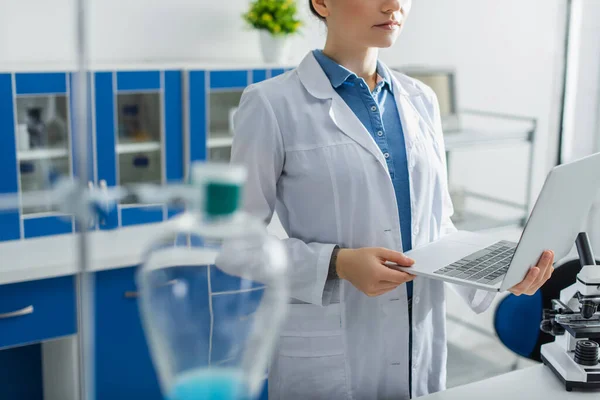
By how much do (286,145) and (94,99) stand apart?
1313 millimetres

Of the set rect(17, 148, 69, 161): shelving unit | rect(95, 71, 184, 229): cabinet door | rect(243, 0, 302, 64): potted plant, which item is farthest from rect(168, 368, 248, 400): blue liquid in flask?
rect(243, 0, 302, 64): potted plant

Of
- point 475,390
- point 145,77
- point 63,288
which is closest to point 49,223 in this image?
point 63,288

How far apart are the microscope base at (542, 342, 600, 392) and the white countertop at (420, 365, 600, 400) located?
14 millimetres

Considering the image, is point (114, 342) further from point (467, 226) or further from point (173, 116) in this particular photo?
point (467, 226)

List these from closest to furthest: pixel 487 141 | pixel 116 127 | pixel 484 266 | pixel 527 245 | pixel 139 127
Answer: pixel 527 245, pixel 484 266, pixel 116 127, pixel 139 127, pixel 487 141

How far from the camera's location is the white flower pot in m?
2.97

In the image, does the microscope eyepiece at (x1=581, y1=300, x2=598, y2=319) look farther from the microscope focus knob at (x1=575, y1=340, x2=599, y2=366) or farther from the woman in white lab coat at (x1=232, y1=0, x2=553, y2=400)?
the woman in white lab coat at (x1=232, y1=0, x2=553, y2=400)

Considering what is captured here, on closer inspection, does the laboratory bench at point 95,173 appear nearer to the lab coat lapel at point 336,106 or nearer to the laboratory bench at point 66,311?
Result: the laboratory bench at point 66,311

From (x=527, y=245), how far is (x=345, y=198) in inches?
14.3

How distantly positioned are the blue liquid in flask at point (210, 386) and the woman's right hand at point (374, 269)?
0.76 meters

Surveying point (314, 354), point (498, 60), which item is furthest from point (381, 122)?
point (498, 60)

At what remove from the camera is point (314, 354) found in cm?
144

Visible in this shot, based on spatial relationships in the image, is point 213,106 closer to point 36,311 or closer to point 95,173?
point 95,173

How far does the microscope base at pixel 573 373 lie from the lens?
1.44 metres
